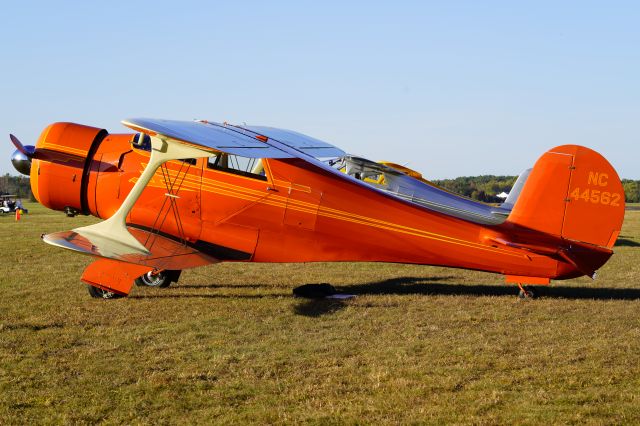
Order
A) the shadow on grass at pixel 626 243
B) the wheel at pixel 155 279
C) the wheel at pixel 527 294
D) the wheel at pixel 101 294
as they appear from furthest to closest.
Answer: the shadow on grass at pixel 626 243
the wheel at pixel 155 279
the wheel at pixel 527 294
the wheel at pixel 101 294

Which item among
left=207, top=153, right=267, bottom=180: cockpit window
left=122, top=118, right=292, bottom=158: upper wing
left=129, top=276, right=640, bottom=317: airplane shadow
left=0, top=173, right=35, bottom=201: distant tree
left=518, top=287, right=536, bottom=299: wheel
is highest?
left=122, top=118, right=292, bottom=158: upper wing

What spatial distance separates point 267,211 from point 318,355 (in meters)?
3.35

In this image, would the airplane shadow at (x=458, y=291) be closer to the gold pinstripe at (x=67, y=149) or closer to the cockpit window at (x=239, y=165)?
the cockpit window at (x=239, y=165)

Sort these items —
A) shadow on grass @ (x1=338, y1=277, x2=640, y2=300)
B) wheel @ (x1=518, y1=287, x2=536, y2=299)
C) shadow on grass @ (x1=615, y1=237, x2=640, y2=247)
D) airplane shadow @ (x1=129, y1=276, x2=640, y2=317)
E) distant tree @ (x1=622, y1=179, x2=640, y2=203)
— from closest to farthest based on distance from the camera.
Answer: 1. airplane shadow @ (x1=129, y1=276, x2=640, y2=317)
2. wheel @ (x1=518, y1=287, x2=536, y2=299)
3. shadow on grass @ (x1=338, y1=277, x2=640, y2=300)
4. shadow on grass @ (x1=615, y1=237, x2=640, y2=247)
5. distant tree @ (x1=622, y1=179, x2=640, y2=203)

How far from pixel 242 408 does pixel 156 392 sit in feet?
2.70

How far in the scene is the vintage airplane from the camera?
9023 millimetres

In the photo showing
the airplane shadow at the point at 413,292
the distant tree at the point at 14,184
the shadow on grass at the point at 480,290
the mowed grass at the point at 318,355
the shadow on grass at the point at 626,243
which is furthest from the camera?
the distant tree at the point at 14,184

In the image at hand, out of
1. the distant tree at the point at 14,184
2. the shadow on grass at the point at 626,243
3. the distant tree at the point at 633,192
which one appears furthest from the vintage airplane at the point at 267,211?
the distant tree at the point at 633,192

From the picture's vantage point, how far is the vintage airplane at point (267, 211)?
355 inches

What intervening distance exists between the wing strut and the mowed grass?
2.86ft

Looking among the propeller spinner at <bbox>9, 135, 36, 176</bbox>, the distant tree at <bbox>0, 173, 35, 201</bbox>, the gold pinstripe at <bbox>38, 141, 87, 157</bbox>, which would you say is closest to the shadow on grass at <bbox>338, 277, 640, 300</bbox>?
the gold pinstripe at <bbox>38, 141, 87, 157</bbox>

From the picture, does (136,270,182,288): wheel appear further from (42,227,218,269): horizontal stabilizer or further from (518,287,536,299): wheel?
(518,287,536,299): wheel

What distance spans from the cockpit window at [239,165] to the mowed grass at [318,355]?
5.93 feet

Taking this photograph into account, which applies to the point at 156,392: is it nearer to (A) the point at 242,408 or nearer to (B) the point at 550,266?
(A) the point at 242,408
